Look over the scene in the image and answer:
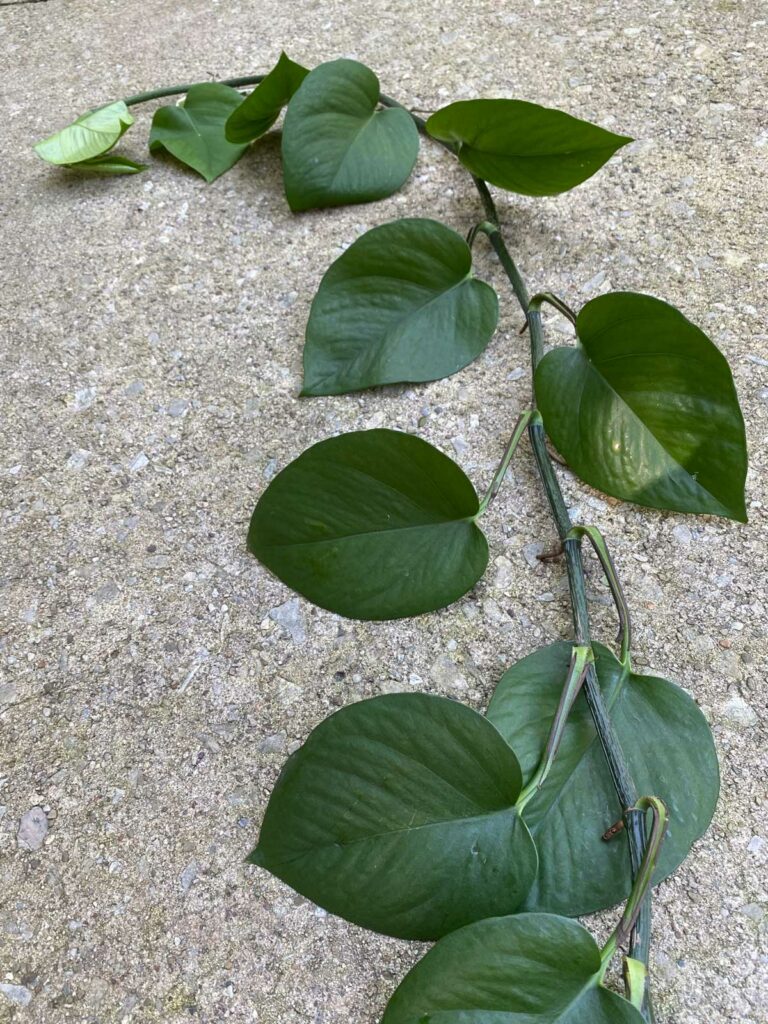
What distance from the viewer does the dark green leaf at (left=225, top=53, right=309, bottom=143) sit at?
684mm

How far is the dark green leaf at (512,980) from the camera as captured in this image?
1.09ft

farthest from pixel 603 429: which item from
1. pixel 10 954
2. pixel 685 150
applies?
pixel 10 954

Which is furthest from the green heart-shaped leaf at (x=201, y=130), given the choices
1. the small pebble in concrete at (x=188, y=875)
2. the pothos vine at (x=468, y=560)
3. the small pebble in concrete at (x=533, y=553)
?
the small pebble in concrete at (x=188, y=875)

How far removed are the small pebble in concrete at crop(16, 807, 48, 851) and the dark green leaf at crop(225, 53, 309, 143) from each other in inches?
20.9

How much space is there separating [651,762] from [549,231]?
40 centimetres

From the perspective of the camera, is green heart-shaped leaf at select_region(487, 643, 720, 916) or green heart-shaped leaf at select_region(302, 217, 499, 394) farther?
green heart-shaped leaf at select_region(302, 217, 499, 394)

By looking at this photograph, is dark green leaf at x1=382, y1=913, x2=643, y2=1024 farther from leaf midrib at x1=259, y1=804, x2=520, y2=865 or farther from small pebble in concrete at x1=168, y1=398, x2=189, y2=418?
small pebble in concrete at x1=168, y1=398, x2=189, y2=418

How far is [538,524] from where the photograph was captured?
527mm

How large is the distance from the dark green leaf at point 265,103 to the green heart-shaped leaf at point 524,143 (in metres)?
0.13

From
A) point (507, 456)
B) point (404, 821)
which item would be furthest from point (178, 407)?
point (404, 821)

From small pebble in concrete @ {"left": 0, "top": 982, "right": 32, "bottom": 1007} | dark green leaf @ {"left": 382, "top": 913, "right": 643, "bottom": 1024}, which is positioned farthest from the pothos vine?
small pebble in concrete @ {"left": 0, "top": 982, "right": 32, "bottom": 1007}

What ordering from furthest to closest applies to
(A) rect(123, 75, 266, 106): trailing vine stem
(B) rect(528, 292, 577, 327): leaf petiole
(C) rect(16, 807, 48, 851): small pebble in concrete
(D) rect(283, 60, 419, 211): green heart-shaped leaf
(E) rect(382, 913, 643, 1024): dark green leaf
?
1. (A) rect(123, 75, 266, 106): trailing vine stem
2. (D) rect(283, 60, 419, 211): green heart-shaped leaf
3. (B) rect(528, 292, 577, 327): leaf petiole
4. (C) rect(16, 807, 48, 851): small pebble in concrete
5. (E) rect(382, 913, 643, 1024): dark green leaf

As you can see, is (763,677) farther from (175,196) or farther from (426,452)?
(175,196)

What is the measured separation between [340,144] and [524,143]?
158 mm
